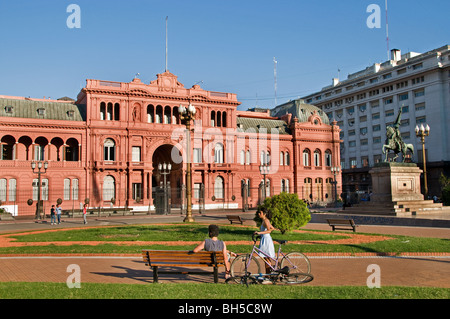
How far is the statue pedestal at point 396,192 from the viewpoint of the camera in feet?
84.9

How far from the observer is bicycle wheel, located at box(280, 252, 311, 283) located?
8688mm

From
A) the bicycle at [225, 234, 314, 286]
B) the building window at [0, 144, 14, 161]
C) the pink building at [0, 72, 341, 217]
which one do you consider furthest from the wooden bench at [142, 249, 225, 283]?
the building window at [0, 144, 14, 161]

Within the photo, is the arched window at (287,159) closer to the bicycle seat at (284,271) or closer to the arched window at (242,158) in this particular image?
the arched window at (242,158)

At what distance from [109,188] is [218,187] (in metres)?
14.4

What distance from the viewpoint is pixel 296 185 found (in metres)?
58.9

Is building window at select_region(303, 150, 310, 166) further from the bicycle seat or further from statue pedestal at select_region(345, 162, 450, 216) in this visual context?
the bicycle seat

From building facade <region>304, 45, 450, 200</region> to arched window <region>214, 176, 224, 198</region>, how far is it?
33731mm

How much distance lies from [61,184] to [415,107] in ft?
193

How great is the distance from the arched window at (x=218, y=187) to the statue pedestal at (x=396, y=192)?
2723cm

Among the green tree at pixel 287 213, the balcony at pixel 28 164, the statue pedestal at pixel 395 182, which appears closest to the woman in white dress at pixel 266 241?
the green tree at pixel 287 213

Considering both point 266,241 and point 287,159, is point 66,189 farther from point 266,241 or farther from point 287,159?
point 266,241

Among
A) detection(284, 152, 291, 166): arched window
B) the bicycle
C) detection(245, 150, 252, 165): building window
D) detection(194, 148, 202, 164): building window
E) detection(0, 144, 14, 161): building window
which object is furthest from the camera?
detection(284, 152, 291, 166): arched window
